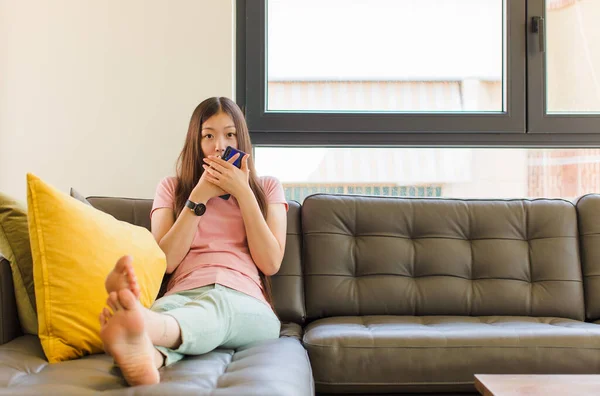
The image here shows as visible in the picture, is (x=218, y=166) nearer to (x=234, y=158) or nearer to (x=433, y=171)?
(x=234, y=158)

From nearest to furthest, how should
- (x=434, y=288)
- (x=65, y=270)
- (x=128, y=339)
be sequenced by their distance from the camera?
(x=128, y=339) → (x=65, y=270) → (x=434, y=288)

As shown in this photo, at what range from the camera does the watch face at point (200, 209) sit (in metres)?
1.92

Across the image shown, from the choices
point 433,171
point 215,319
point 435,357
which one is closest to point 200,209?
point 215,319

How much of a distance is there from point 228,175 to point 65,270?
2.04 ft

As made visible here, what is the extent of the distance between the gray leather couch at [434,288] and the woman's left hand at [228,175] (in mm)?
382

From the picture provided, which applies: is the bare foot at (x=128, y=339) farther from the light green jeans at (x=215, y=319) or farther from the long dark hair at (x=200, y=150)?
the long dark hair at (x=200, y=150)

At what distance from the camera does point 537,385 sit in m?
1.37

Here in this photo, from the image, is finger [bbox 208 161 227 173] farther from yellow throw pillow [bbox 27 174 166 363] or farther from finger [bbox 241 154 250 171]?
yellow throw pillow [bbox 27 174 166 363]

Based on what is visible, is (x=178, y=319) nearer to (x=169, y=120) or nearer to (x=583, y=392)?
(x=583, y=392)

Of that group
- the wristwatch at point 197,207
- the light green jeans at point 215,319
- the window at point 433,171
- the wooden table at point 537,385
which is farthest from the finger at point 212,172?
the wooden table at point 537,385

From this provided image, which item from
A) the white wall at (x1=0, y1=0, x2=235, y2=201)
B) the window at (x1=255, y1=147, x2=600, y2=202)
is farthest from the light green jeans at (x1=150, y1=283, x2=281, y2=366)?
the window at (x1=255, y1=147, x2=600, y2=202)

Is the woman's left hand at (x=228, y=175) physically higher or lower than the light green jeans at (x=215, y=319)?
higher

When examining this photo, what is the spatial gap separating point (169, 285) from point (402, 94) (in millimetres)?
1500

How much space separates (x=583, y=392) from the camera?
4.30ft
